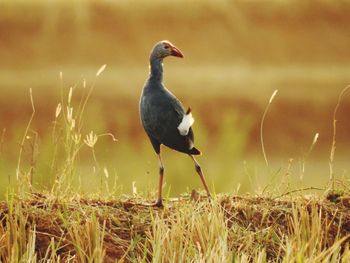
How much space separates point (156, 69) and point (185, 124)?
1.44ft

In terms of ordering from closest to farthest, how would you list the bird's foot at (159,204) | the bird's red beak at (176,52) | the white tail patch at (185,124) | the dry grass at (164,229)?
the dry grass at (164,229), the white tail patch at (185,124), the bird's red beak at (176,52), the bird's foot at (159,204)

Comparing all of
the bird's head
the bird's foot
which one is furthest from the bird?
the bird's foot

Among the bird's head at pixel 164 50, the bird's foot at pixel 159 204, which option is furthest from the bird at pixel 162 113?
the bird's foot at pixel 159 204

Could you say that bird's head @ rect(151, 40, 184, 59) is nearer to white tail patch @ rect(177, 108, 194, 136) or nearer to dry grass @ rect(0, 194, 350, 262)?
white tail patch @ rect(177, 108, 194, 136)

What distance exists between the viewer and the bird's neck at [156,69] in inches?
218

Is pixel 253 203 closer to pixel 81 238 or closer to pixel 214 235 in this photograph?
pixel 214 235

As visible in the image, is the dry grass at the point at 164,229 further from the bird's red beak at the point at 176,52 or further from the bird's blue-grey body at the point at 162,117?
the bird's red beak at the point at 176,52

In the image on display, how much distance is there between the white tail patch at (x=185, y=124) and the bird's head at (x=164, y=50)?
376 mm

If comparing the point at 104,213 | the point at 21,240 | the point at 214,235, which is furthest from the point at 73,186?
the point at 214,235

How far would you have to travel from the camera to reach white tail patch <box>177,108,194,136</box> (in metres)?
5.37

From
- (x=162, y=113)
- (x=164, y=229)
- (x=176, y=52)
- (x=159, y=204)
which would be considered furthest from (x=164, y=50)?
(x=164, y=229)

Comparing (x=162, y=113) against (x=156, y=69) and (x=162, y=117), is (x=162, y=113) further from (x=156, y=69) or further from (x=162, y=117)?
(x=156, y=69)

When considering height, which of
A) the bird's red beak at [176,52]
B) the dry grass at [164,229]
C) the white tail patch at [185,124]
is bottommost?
the dry grass at [164,229]

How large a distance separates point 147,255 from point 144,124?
32.8 inches
